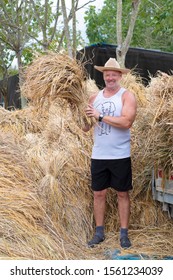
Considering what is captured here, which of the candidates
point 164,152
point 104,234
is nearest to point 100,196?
point 104,234

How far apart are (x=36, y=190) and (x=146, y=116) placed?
1.36 m

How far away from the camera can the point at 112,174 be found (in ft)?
14.8

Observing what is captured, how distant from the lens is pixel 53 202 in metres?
4.72

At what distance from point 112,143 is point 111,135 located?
8 centimetres

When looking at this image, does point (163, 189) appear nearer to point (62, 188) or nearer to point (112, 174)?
point (112, 174)

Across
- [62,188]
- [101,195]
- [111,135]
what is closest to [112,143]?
[111,135]

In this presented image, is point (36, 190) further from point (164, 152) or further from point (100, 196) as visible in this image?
point (164, 152)

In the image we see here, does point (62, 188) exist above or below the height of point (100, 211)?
above

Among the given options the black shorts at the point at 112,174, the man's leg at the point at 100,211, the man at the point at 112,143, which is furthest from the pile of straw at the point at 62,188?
the black shorts at the point at 112,174

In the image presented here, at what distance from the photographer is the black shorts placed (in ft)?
14.6

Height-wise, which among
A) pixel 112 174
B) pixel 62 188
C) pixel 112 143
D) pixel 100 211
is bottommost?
pixel 100 211

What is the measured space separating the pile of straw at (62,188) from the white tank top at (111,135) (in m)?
0.28

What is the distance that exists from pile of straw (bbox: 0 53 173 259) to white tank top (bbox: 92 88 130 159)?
0.91ft

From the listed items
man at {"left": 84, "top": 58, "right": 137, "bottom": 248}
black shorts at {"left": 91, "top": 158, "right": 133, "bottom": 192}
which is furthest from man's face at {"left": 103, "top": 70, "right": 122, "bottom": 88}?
black shorts at {"left": 91, "top": 158, "right": 133, "bottom": 192}
